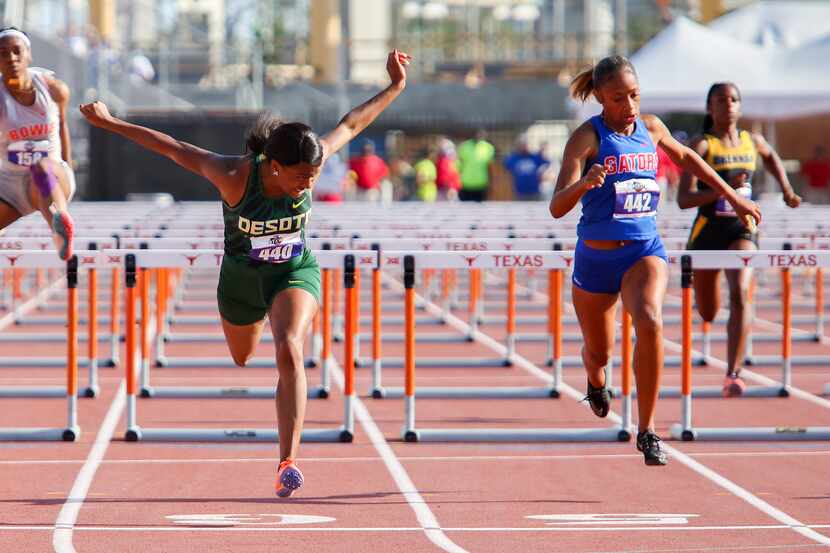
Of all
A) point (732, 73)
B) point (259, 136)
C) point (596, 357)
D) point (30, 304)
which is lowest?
point (30, 304)

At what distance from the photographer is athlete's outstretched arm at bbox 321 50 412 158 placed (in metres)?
7.60

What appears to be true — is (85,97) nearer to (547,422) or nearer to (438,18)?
(547,422)

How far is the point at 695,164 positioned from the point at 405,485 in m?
2.07

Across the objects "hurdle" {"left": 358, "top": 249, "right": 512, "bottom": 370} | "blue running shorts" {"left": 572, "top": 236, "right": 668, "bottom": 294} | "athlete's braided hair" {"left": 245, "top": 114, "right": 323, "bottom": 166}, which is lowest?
"hurdle" {"left": 358, "top": 249, "right": 512, "bottom": 370}

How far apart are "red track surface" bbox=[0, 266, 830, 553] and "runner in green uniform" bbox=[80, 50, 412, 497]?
62cm

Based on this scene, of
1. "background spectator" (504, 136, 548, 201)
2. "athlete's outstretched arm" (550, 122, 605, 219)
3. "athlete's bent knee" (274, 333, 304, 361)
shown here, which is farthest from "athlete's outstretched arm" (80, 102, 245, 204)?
"background spectator" (504, 136, 548, 201)

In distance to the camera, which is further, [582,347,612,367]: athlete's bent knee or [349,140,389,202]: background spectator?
[349,140,389,202]: background spectator

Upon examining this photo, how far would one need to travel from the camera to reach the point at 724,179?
11.0 m

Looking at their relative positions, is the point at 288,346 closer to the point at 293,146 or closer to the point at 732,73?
the point at 293,146

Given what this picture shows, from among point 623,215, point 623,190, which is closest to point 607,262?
point 623,215

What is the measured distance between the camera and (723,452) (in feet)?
31.3

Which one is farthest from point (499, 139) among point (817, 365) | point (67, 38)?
point (817, 365)

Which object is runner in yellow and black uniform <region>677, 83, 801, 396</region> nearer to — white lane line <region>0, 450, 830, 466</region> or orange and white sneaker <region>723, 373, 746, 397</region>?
orange and white sneaker <region>723, 373, 746, 397</region>

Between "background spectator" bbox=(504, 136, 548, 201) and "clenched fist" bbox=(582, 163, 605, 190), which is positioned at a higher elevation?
"background spectator" bbox=(504, 136, 548, 201)
